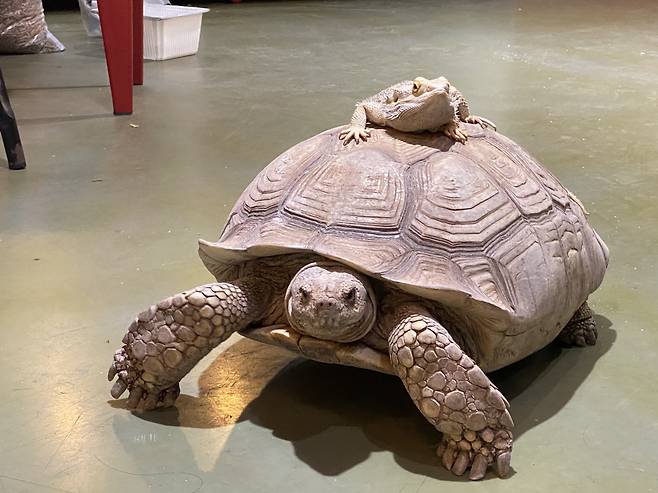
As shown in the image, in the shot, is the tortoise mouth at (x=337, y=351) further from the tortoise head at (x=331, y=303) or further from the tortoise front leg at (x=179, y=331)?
the tortoise front leg at (x=179, y=331)

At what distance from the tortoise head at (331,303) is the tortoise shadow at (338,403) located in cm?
27

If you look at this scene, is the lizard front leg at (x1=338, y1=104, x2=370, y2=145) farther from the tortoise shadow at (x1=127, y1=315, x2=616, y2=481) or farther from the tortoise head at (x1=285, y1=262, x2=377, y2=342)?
the tortoise shadow at (x1=127, y1=315, x2=616, y2=481)

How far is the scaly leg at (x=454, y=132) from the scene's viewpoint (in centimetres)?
252

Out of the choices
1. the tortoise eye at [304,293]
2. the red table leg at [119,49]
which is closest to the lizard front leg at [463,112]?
the tortoise eye at [304,293]

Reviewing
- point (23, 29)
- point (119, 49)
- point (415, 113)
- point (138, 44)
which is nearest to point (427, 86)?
point (415, 113)

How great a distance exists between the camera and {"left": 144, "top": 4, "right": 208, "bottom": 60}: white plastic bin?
A: 23.2 ft

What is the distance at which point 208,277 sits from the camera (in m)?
3.19

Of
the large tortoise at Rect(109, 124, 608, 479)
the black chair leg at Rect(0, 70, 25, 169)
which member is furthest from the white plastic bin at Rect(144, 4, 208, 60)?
the large tortoise at Rect(109, 124, 608, 479)

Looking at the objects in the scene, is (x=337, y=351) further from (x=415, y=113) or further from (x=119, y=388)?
(x=415, y=113)

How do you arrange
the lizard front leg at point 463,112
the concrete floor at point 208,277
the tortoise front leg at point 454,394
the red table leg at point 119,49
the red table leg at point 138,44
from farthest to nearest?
1. the red table leg at point 138,44
2. the red table leg at point 119,49
3. the lizard front leg at point 463,112
4. the concrete floor at point 208,277
5. the tortoise front leg at point 454,394

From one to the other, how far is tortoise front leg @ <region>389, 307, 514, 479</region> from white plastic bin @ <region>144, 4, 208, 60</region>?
5.44 metres

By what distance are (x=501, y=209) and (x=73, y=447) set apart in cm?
123

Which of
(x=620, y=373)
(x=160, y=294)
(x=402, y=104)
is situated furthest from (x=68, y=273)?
(x=620, y=373)

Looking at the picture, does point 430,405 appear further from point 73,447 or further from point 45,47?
point 45,47
